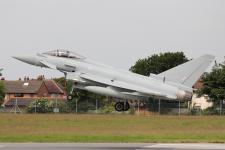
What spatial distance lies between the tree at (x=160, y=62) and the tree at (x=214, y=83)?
2894cm

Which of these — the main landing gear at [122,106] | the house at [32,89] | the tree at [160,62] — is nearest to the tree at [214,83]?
the main landing gear at [122,106]

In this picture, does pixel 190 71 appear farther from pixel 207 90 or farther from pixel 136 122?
pixel 207 90

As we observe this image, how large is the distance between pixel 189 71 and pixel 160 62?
53781 mm

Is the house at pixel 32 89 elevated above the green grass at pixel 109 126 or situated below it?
above

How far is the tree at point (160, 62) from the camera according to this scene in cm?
10356

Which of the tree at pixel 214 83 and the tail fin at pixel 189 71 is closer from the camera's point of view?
the tail fin at pixel 189 71

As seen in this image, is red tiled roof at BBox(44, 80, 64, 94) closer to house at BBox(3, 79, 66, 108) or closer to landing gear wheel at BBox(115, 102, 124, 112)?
house at BBox(3, 79, 66, 108)

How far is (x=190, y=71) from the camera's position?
1988 inches

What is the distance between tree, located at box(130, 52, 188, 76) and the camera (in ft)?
340

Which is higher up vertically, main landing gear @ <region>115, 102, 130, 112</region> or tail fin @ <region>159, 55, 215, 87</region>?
tail fin @ <region>159, 55, 215, 87</region>

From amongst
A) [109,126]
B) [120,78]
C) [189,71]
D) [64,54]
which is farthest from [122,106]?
[109,126]

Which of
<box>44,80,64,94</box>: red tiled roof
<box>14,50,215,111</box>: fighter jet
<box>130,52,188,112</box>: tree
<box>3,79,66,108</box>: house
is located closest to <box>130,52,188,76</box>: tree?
<box>130,52,188,112</box>: tree

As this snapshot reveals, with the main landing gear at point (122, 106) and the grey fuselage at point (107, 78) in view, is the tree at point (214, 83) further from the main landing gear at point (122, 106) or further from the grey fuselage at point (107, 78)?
the main landing gear at point (122, 106)

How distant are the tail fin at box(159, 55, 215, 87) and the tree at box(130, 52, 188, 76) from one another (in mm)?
52348
